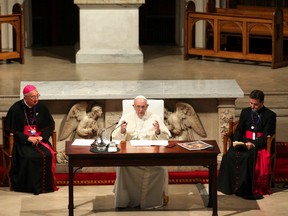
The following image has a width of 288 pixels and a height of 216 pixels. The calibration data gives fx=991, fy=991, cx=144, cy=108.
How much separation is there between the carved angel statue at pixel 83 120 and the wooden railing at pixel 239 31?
5072mm

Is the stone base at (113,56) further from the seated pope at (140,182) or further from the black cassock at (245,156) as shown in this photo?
the seated pope at (140,182)

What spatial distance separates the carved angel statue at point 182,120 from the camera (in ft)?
40.8

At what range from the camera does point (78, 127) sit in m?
12.3

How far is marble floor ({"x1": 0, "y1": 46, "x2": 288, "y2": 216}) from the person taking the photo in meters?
11.2

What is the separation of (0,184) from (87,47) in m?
5.52

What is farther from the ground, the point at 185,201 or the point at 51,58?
the point at 51,58

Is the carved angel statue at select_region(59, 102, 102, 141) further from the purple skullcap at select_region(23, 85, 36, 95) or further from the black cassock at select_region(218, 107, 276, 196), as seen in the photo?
the black cassock at select_region(218, 107, 276, 196)

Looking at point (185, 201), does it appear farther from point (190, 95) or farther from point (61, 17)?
point (61, 17)

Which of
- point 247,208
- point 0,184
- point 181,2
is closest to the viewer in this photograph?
point 247,208

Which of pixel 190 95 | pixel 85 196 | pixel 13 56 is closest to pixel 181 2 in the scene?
pixel 13 56

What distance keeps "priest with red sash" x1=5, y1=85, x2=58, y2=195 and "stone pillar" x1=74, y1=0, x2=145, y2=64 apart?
17.0 feet

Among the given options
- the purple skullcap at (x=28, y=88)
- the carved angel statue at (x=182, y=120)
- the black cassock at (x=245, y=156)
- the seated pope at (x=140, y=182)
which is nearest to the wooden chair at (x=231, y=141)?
the black cassock at (x=245, y=156)

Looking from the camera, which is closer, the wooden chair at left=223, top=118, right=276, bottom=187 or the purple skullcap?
the purple skullcap

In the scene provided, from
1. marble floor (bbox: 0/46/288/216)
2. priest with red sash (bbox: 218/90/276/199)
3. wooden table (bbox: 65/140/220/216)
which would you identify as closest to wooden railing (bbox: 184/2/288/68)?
marble floor (bbox: 0/46/288/216)
